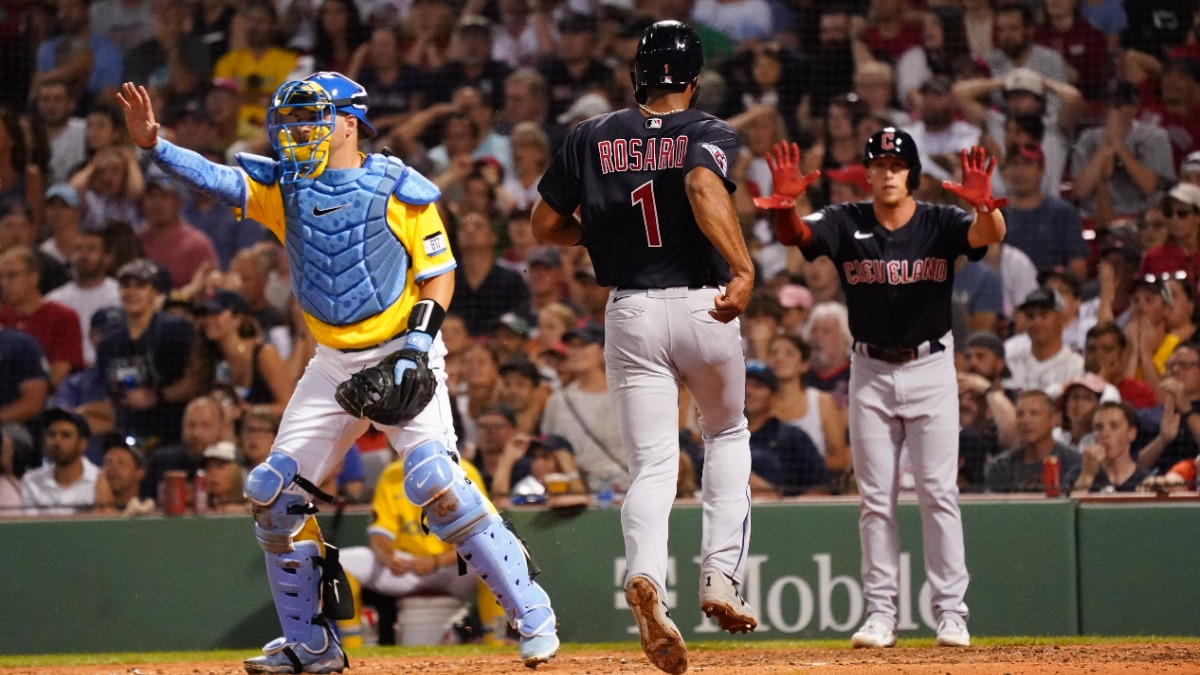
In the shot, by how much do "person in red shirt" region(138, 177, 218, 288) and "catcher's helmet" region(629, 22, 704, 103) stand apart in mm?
6038

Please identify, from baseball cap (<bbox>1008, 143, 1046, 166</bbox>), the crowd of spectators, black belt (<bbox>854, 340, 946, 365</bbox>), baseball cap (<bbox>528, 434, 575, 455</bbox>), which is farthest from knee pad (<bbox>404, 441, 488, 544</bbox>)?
baseball cap (<bbox>1008, 143, 1046, 166</bbox>)

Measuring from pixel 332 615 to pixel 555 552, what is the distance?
7.50 feet

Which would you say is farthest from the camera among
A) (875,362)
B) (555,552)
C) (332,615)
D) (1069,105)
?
(1069,105)

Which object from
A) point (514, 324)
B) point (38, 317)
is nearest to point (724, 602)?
point (514, 324)

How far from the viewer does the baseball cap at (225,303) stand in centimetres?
980

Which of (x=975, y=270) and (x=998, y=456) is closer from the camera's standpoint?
(x=998, y=456)

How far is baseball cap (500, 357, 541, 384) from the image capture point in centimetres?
919

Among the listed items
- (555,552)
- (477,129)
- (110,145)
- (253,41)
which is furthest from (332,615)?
(253,41)

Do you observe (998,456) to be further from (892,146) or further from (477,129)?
(477,129)

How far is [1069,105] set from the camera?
10.5m

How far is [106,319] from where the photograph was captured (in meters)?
10.2

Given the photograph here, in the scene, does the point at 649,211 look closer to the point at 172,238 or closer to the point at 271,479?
the point at 271,479

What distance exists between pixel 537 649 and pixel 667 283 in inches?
51.6

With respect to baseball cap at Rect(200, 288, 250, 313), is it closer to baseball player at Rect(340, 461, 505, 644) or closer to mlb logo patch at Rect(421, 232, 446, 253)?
baseball player at Rect(340, 461, 505, 644)
